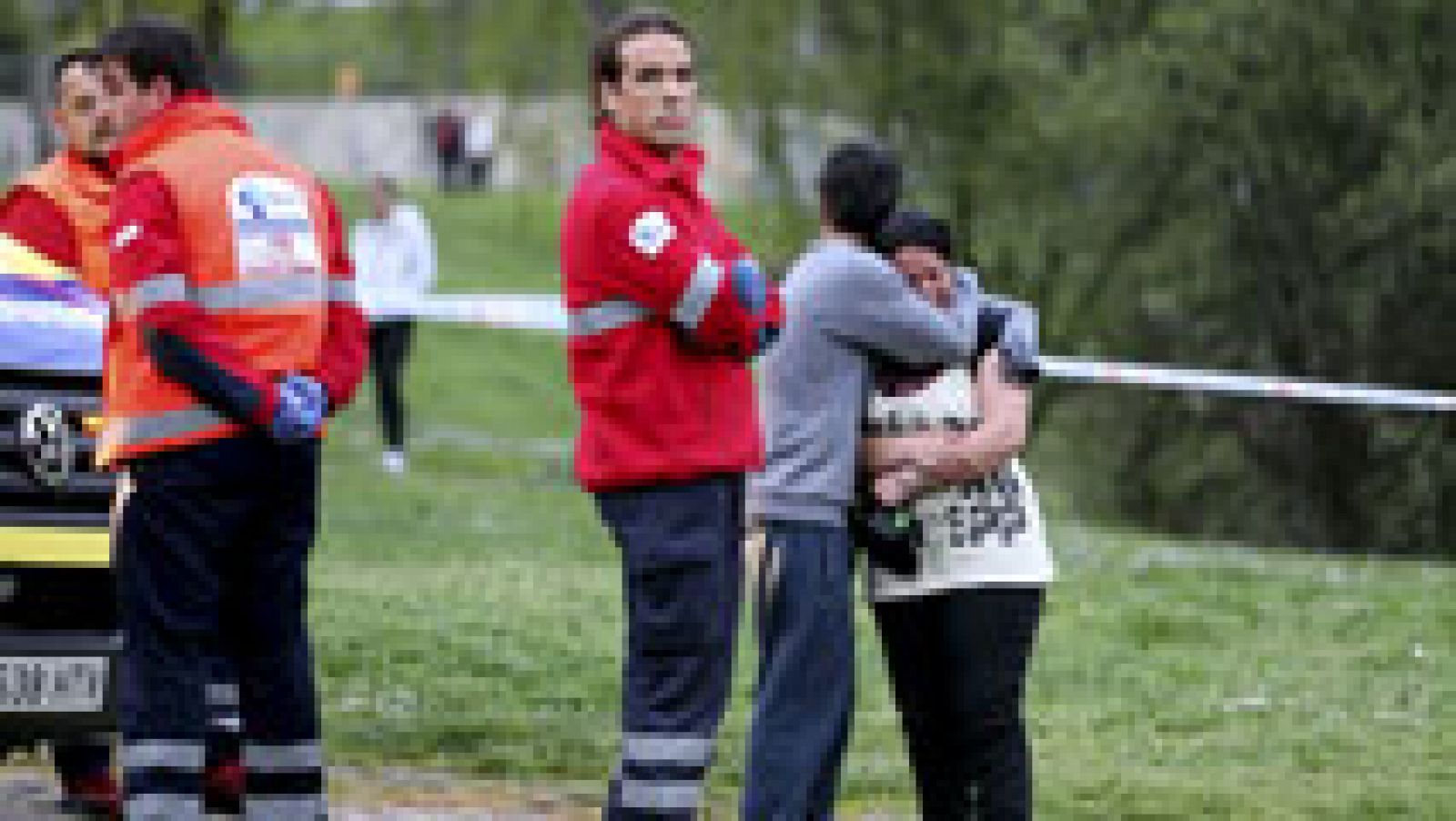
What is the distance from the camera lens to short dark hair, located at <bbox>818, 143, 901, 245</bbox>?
8.08m

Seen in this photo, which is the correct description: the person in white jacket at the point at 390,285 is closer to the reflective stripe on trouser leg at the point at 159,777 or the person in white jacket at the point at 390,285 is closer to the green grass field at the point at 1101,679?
the green grass field at the point at 1101,679

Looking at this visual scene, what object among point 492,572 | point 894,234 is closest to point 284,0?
point 492,572

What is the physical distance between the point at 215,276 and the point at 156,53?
548 millimetres

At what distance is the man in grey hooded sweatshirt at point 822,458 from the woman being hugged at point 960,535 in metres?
0.10

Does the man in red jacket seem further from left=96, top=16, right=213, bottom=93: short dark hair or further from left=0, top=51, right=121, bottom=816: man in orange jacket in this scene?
left=0, top=51, right=121, bottom=816: man in orange jacket

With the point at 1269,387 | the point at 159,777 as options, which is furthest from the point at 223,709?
the point at 1269,387

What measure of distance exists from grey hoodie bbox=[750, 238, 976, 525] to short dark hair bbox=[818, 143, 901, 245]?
0.21ft

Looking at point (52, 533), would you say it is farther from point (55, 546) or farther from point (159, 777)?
point (159, 777)

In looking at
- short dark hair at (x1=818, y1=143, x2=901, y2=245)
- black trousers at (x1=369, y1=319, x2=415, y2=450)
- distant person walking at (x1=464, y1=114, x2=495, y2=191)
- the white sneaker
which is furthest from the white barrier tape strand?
distant person walking at (x1=464, y1=114, x2=495, y2=191)

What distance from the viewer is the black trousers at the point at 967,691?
26.7 feet

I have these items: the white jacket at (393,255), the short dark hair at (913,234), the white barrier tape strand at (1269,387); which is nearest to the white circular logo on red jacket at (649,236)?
the short dark hair at (913,234)

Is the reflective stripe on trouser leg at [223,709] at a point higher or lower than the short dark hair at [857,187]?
lower

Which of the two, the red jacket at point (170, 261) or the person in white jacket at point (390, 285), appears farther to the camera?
the person in white jacket at point (390, 285)

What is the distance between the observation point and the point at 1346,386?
990 inches
